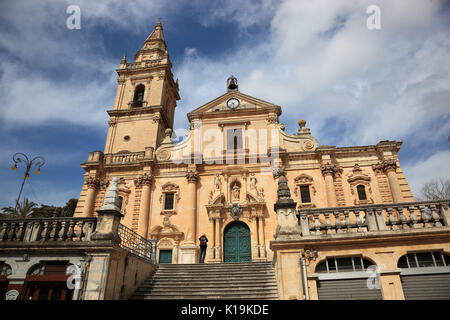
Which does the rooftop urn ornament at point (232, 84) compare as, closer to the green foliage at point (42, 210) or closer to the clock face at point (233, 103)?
the clock face at point (233, 103)

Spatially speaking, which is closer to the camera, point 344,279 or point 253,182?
point 344,279

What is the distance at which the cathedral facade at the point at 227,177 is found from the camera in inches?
755

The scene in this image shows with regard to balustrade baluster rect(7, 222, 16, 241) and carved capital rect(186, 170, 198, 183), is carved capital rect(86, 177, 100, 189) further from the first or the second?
balustrade baluster rect(7, 222, 16, 241)

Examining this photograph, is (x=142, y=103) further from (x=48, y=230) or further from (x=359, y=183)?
(x=359, y=183)

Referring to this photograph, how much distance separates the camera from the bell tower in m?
24.7

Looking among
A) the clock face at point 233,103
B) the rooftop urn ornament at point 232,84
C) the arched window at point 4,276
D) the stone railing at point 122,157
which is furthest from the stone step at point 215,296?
the rooftop urn ornament at point 232,84

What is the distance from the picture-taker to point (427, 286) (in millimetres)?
8102

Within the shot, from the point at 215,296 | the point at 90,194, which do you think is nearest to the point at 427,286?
the point at 215,296

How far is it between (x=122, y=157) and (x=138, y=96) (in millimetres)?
7714

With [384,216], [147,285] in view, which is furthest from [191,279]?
[384,216]

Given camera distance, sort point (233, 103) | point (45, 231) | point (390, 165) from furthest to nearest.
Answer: point (233, 103) → point (390, 165) → point (45, 231)

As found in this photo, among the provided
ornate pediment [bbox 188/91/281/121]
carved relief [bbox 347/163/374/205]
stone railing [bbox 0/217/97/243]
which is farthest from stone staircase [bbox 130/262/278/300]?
ornate pediment [bbox 188/91/281/121]

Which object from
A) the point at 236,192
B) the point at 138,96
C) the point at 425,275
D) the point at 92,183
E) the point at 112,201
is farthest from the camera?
the point at 138,96

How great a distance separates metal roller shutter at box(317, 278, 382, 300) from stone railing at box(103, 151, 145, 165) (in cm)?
1752
